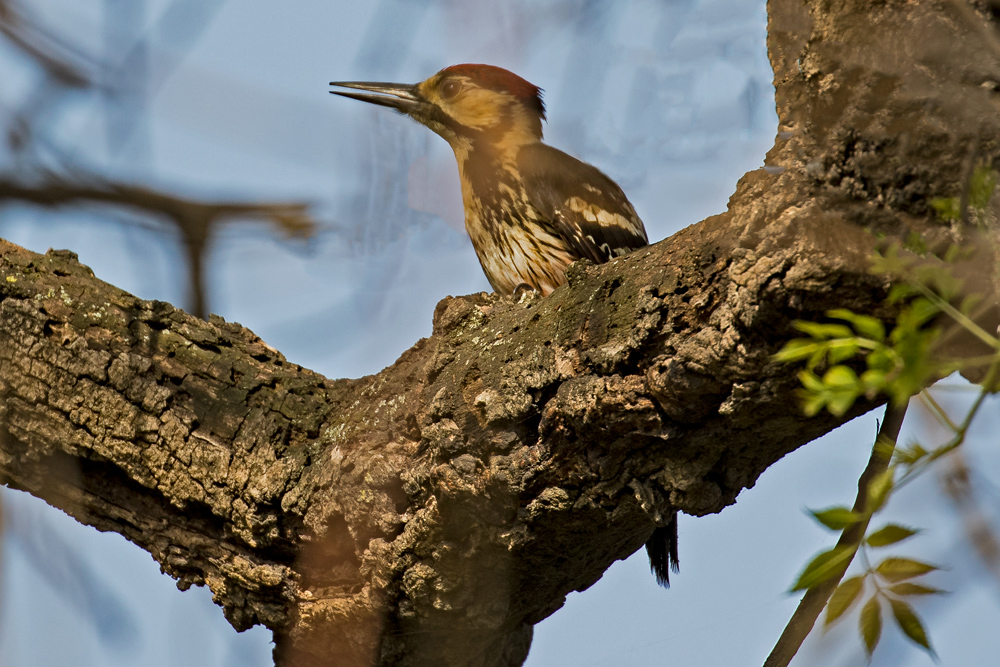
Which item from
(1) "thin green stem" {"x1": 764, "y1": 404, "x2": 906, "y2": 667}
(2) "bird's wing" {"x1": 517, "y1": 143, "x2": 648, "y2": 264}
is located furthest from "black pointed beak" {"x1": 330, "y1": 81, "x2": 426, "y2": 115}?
(1) "thin green stem" {"x1": 764, "y1": 404, "x2": 906, "y2": 667}

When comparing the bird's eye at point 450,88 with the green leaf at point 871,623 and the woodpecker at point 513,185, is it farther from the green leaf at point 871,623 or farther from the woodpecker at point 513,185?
the green leaf at point 871,623

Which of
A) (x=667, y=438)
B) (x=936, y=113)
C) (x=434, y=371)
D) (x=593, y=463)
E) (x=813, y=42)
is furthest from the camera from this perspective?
(x=434, y=371)

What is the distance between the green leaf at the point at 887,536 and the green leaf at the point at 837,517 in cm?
5

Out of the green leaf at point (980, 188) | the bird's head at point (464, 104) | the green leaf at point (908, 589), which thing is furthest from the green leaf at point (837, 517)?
the bird's head at point (464, 104)

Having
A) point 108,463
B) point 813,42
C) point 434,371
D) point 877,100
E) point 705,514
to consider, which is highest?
point 108,463

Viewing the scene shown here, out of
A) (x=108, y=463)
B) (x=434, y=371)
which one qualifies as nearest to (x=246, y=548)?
(x=108, y=463)

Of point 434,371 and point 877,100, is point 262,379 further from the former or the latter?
point 877,100

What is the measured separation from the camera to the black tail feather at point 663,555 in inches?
105

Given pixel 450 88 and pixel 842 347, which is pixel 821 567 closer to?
pixel 842 347

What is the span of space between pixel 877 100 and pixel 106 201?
76.3 inches

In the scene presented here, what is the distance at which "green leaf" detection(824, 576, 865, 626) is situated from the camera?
98 centimetres

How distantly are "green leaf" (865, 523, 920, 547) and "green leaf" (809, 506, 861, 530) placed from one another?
54 mm

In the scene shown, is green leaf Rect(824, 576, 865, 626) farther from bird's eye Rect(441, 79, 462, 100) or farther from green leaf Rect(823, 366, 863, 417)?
bird's eye Rect(441, 79, 462, 100)

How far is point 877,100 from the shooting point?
52.7 inches
